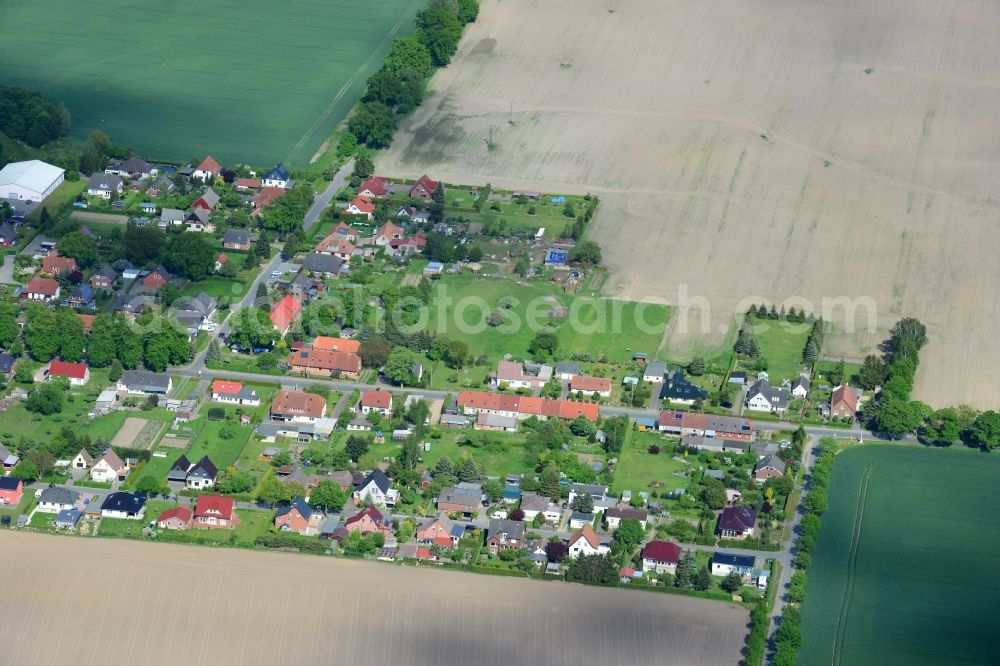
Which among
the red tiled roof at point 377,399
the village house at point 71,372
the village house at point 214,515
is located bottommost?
the village house at point 71,372

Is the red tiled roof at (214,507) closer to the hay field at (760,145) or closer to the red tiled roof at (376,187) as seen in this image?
the hay field at (760,145)

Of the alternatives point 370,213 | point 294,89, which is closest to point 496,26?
point 294,89

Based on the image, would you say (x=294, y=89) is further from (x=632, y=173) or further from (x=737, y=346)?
(x=737, y=346)

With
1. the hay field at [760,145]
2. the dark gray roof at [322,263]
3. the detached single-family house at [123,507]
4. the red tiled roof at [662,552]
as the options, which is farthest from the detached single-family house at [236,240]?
the red tiled roof at [662,552]

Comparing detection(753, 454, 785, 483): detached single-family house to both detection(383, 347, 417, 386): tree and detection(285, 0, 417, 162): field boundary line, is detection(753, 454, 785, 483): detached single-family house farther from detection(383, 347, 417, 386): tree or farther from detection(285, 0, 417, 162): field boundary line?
detection(285, 0, 417, 162): field boundary line

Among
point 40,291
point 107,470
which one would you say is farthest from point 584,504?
point 40,291

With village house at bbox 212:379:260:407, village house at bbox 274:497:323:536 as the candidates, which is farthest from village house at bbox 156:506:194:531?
village house at bbox 212:379:260:407
